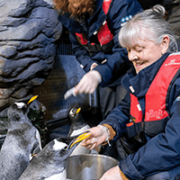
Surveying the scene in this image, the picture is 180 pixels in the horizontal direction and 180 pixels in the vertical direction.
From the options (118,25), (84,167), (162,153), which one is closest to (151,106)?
(162,153)

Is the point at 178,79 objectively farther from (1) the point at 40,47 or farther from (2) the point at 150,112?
(1) the point at 40,47

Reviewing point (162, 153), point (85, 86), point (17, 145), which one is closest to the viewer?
point (162, 153)

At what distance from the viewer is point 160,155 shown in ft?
2.12

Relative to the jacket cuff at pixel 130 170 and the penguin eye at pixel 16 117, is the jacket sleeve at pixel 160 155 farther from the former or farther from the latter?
the penguin eye at pixel 16 117

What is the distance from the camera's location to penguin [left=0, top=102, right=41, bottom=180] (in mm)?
1021

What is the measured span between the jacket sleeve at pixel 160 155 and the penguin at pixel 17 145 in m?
0.66

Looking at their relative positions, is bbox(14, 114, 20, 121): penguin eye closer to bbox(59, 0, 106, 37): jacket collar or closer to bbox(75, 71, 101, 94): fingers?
bbox(75, 71, 101, 94): fingers

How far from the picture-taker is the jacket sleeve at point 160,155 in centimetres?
64

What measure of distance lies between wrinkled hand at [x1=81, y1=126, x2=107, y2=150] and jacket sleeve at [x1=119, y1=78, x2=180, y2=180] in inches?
10.8

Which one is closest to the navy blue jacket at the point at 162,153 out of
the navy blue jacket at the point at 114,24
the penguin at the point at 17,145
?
the navy blue jacket at the point at 114,24

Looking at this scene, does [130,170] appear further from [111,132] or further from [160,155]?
[111,132]

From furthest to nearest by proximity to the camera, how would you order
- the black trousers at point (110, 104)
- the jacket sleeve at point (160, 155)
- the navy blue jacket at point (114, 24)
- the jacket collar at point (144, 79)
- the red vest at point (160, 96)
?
1. the black trousers at point (110, 104)
2. the navy blue jacket at point (114, 24)
3. the jacket collar at point (144, 79)
4. the red vest at point (160, 96)
5. the jacket sleeve at point (160, 155)

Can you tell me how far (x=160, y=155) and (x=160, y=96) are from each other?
0.26 m

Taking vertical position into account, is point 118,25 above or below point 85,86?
above
